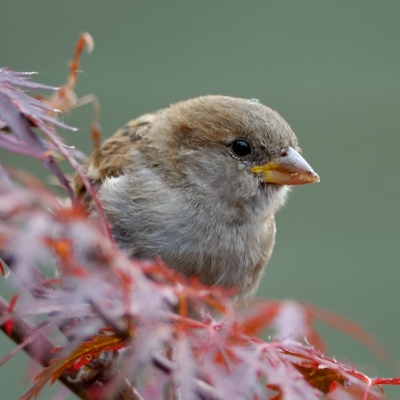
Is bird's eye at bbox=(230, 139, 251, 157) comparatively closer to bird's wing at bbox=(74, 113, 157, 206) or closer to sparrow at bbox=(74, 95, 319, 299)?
sparrow at bbox=(74, 95, 319, 299)

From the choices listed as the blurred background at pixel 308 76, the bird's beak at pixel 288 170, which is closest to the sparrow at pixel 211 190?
the bird's beak at pixel 288 170

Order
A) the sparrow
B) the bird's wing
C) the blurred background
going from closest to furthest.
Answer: the sparrow, the bird's wing, the blurred background

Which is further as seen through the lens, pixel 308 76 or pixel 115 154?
pixel 308 76

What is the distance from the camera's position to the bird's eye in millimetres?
1615

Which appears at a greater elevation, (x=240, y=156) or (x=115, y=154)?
(x=240, y=156)

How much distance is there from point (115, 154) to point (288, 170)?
1.61 ft

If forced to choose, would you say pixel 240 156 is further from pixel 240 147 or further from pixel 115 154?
pixel 115 154

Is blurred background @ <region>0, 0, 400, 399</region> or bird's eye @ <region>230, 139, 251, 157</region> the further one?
blurred background @ <region>0, 0, 400, 399</region>

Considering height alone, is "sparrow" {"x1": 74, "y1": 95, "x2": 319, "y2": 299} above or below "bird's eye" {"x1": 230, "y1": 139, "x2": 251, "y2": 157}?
below

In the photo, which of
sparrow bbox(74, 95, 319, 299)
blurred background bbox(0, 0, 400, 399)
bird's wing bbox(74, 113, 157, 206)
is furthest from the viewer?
blurred background bbox(0, 0, 400, 399)

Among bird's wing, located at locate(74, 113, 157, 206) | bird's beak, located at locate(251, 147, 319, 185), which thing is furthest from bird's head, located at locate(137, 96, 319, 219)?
bird's wing, located at locate(74, 113, 157, 206)

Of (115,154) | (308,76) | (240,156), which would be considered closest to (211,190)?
(240,156)

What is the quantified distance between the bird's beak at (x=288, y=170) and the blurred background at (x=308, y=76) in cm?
184

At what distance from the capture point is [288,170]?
1573 millimetres
